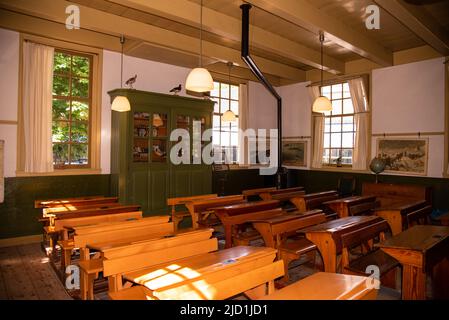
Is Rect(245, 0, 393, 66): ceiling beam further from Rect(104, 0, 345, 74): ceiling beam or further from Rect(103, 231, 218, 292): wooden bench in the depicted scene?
Rect(103, 231, 218, 292): wooden bench

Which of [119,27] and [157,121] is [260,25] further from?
[157,121]

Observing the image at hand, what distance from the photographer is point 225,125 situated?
8.66m

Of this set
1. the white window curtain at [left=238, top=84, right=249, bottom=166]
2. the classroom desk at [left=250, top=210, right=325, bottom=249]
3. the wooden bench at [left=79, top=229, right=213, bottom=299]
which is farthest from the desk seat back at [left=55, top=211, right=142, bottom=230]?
the white window curtain at [left=238, top=84, right=249, bottom=166]

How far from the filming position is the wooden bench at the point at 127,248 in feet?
8.59

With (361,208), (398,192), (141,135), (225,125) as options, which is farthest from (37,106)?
(398,192)

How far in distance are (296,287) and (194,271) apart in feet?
2.19

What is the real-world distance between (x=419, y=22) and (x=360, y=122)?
10.5 ft

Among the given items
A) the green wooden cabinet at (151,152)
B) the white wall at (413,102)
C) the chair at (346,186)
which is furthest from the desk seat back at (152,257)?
the white wall at (413,102)

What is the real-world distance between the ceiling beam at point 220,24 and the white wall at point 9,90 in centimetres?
215

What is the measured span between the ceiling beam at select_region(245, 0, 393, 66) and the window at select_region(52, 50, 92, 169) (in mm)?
3731

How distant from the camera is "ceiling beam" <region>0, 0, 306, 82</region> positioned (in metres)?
4.60
